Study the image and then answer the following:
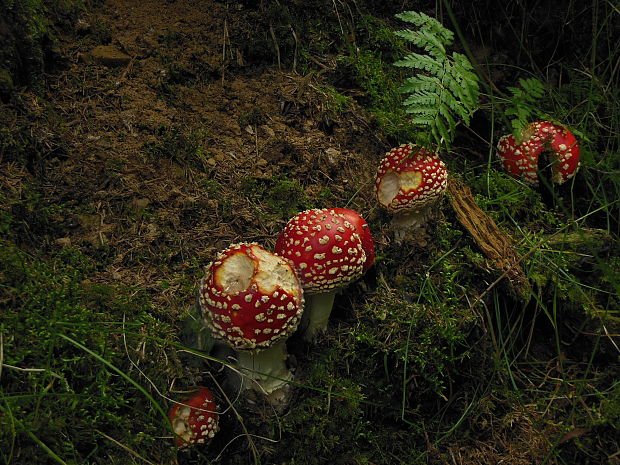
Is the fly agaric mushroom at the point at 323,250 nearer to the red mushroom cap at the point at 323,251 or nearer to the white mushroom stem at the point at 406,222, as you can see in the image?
the red mushroom cap at the point at 323,251

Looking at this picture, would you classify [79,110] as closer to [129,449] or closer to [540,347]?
[129,449]

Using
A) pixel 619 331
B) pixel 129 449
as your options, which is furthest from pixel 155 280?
pixel 619 331

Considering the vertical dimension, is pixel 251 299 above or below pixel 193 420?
above

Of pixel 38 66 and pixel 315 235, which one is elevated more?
pixel 38 66

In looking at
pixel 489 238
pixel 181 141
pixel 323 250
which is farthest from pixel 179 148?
pixel 489 238

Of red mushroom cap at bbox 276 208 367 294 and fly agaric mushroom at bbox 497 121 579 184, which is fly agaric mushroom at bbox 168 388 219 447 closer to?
red mushroom cap at bbox 276 208 367 294

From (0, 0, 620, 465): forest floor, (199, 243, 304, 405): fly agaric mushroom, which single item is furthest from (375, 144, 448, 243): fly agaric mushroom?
(199, 243, 304, 405): fly agaric mushroom

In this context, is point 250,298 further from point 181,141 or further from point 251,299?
point 181,141
